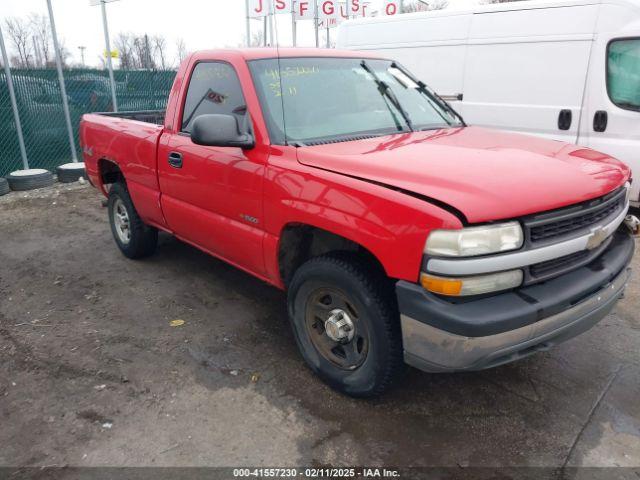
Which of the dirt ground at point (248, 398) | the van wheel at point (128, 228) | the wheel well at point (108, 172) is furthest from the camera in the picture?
the wheel well at point (108, 172)

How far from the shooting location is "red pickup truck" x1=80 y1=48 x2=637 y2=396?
2.28 metres

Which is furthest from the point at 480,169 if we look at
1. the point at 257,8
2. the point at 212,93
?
the point at 257,8

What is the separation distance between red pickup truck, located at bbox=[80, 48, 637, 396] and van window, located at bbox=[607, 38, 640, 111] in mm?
2667

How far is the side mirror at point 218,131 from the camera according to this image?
9.87 ft

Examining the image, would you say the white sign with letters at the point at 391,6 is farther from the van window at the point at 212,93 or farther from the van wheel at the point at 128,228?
the van window at the point at 212,93

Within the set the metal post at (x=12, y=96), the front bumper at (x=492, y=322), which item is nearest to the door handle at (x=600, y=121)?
the front bumper at (x=492, y=322)

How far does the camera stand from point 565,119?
19.1 ft

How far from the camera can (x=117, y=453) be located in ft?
8.48

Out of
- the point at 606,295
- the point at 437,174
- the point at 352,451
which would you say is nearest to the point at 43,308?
the point at 352,451

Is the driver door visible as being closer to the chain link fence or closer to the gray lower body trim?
the gray lower body trim

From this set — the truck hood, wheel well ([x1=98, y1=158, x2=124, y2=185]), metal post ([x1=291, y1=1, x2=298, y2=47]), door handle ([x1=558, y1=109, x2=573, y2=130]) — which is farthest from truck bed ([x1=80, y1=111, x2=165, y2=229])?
metal post ([x1=291, y1=1, x2=298, y2=47])

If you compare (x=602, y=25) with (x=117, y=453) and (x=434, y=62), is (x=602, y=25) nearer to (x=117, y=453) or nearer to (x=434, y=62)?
(x=434, y=62)

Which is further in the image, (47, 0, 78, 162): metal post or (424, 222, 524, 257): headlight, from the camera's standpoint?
(47, 0, 78, 162): metal post

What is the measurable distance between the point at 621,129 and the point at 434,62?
246 centimetres
